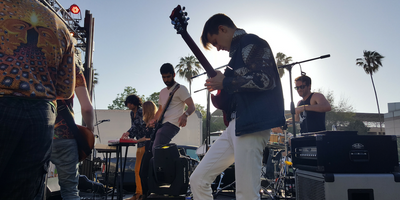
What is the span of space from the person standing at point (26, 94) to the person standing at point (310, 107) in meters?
3.59

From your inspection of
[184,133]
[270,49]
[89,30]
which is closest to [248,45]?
[270,49]

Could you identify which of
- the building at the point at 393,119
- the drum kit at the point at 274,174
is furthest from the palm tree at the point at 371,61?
the drum kit at the point at 274,174

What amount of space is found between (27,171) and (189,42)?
1655 mm

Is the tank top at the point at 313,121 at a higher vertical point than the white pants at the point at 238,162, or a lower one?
higher

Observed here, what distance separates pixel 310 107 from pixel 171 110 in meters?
2.21

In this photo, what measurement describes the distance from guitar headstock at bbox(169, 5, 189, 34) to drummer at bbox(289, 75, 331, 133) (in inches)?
101

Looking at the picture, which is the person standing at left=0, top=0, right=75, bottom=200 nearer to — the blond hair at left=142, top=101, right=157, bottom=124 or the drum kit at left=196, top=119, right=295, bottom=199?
the blond hair at left=142, top=101, right=157, bottom=124

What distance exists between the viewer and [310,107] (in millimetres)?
3959

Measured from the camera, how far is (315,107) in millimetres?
3914

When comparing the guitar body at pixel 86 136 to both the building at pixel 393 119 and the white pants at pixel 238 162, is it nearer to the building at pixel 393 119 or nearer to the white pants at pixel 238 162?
the white pants at pixel 238 162

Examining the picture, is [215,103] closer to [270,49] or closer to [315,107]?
[270,49]

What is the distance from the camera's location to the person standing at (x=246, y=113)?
73.5 inches

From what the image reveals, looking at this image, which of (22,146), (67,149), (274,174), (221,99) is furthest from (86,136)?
(274,174)

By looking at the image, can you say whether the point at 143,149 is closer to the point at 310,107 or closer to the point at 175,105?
the point at 175,105
